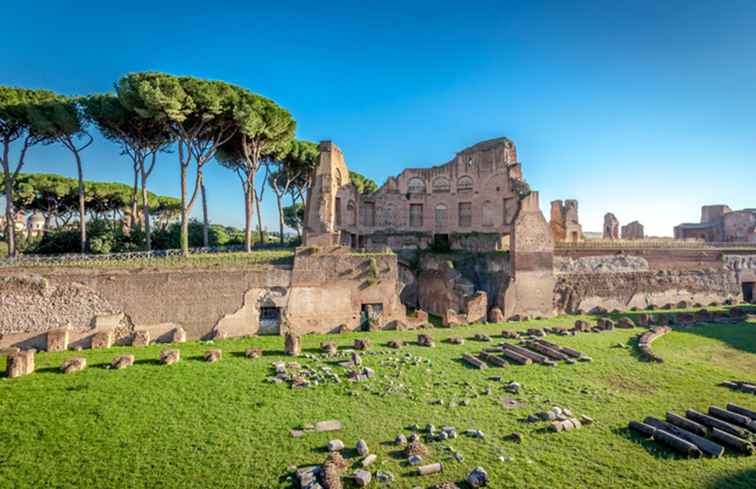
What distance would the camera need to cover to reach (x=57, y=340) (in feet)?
40.9

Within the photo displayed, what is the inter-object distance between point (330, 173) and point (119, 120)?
34.3 ft

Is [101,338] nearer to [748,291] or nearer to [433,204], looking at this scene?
[433,204]

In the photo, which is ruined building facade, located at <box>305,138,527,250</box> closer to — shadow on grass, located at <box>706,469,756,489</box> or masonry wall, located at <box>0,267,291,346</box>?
masonry wall, located at <box>0,267,291,346</box>

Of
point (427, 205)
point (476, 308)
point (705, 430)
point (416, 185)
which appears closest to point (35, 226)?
point (416, 185)

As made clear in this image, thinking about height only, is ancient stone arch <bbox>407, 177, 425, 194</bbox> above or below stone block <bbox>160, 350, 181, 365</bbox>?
above

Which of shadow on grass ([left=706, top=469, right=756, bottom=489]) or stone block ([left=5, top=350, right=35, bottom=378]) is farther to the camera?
stone block ([left=5, top=350, right=35, bottom=378])

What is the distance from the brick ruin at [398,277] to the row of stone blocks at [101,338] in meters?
0.04

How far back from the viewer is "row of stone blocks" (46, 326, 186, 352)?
40.8 feet

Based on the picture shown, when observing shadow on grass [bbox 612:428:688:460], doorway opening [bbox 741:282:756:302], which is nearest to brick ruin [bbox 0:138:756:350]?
doorway opening [bbox 741:282:756:302]

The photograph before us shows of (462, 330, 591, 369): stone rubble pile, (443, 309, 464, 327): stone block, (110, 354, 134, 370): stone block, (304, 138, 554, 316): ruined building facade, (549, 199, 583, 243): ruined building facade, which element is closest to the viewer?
(110, 354, 134, 370): stone block

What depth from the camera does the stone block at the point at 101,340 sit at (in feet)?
41.9

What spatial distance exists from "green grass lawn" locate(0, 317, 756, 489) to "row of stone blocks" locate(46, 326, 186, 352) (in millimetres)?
745

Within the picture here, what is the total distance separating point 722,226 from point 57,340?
44.9 metres

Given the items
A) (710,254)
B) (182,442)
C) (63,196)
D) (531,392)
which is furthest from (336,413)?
(63,196)
